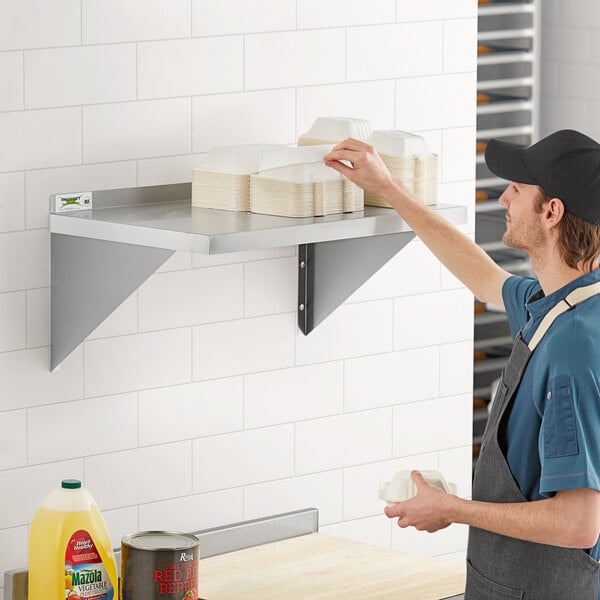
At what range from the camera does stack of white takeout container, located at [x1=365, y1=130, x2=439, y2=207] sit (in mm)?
2371

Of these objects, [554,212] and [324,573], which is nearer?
[554,212]

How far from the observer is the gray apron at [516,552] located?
210 cm

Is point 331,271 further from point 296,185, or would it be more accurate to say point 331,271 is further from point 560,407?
point 560,407

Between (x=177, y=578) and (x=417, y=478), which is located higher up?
(x=417, y=478)

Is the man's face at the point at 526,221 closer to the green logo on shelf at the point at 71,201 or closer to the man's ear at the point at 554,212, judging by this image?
the man's ear at the point at 554,212

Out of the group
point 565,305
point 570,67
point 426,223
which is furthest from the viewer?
point 570,67

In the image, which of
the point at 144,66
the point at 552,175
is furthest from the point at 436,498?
the point at 144,66

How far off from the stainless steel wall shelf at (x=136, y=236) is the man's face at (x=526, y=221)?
0.71 feet

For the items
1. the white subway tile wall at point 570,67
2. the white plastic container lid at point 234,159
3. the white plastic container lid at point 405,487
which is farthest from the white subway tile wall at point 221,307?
the white subway tile wall at point 570,67

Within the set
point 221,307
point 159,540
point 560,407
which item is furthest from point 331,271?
point 560,407

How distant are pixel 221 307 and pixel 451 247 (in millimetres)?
403

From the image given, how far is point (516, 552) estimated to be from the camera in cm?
212

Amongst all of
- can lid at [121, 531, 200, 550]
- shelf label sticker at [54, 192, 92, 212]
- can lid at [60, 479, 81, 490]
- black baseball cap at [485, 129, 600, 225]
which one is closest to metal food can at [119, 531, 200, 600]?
can lid at [121, 531, 200, 550]

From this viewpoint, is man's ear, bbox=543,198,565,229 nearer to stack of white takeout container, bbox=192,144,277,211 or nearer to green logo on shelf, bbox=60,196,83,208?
stack of white takeout container, bbox=192,144,277,211
